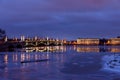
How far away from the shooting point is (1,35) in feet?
593

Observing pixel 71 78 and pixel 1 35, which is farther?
pixel 1 35

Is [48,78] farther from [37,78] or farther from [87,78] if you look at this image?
[87,78]

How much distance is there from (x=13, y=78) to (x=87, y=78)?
5.32 meters

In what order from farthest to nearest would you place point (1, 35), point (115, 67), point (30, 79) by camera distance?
point (1, 35) < point (115, 67) < point (30, 79)

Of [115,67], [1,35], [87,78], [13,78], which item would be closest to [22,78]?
[13,78]

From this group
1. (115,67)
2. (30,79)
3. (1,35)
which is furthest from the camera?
(1,35)

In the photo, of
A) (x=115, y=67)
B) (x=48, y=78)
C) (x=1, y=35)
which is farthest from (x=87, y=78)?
(x=1, y=35)

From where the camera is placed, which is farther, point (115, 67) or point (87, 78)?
point (115, 67)

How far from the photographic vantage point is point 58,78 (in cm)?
2625

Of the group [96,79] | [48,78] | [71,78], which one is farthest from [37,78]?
[96,79]

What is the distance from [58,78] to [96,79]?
2.71 meters

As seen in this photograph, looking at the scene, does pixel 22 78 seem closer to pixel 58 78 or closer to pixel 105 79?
pixel 58 78

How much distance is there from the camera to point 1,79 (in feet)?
83.5

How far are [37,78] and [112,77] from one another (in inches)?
217
